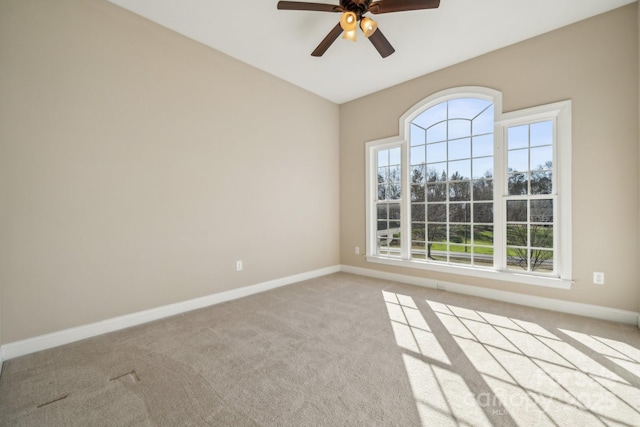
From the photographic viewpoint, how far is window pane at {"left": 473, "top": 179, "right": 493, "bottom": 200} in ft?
11.1

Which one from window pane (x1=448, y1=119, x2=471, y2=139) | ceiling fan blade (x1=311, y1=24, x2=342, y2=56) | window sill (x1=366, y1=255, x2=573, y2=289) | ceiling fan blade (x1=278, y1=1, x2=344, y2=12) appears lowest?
window sill (x1=366, y1=255, x2=573, y2=289)

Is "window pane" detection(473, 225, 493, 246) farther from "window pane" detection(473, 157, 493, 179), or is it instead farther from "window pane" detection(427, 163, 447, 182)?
"window pane" detection(427, 163, 447, 182)

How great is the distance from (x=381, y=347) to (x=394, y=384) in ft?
1.50

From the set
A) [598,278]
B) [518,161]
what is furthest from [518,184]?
[598,278]

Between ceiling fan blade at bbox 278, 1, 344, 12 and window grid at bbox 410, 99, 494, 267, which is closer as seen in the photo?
ceiling fan blade at bbox 278, 1, 344, 12

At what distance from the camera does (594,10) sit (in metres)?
2.60

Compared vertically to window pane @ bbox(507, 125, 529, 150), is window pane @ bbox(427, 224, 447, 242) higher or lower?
lower

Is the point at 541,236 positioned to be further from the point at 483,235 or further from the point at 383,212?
the point at 383,212

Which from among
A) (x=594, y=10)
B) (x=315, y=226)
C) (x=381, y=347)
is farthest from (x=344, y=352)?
(x=594, y=10)

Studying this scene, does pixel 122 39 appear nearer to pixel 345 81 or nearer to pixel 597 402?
pixel 345 81

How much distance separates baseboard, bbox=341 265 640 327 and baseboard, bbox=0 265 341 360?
80.2 inches

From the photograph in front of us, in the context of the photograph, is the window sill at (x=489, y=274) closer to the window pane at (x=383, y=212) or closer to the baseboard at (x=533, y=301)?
the baseboard at (x=533, y=301)

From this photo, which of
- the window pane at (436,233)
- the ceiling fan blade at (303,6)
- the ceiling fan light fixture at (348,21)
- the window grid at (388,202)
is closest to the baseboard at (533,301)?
the window grid at (388,202)

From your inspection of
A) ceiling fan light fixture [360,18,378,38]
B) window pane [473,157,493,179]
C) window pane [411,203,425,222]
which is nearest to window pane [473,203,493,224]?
window pane [473,157,493,179]
